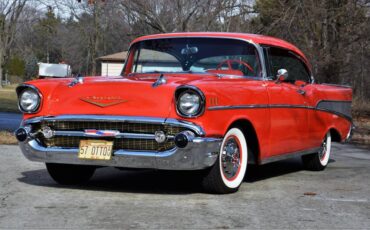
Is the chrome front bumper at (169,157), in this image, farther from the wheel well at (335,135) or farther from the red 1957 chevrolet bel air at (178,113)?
the wheel well at (335,135)

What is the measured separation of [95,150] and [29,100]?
977 mm

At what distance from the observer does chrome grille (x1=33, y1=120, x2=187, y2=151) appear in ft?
19.0

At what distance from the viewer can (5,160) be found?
28.6ft

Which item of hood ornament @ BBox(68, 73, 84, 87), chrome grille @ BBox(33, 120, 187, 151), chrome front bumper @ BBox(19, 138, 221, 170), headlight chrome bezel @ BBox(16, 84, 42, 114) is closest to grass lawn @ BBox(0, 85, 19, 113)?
headlight chrome bezel @ BBox(16, 84, 42, 114)

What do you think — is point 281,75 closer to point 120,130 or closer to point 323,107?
point 323,107

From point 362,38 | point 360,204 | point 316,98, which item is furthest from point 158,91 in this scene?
point 362,38

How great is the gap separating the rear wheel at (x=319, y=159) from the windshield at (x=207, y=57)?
6.47 feet

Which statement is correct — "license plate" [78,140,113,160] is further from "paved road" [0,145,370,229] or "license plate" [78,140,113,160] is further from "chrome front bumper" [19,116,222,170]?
"paved road" [0,145,370,229]

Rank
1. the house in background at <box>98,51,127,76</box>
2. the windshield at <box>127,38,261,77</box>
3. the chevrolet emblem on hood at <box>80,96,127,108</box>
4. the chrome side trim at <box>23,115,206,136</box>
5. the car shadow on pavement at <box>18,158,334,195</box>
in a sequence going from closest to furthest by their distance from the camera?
the chrome side trim at <box>23,115,206,136</box>
the chevrolet emblem on hood at <box>80,96,127,108</box>
the car shadow on pavement at <box>18,158,334,195</box>
the windshield at <box>127,38,261,77</box>
the house in background at <box>98,51,127,76</box>

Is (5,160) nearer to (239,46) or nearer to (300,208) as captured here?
(239,46)

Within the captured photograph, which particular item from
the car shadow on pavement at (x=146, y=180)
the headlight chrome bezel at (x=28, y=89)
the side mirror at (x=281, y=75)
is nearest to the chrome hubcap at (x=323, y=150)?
the car shadow on pavement at (x=146, y=180)

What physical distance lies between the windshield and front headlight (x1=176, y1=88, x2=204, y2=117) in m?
1.37

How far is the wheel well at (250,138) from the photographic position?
21.7ft

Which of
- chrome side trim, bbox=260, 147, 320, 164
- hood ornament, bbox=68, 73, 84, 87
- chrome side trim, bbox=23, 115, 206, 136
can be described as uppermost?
hood ornament, bbox=68, 73, 84, 87
